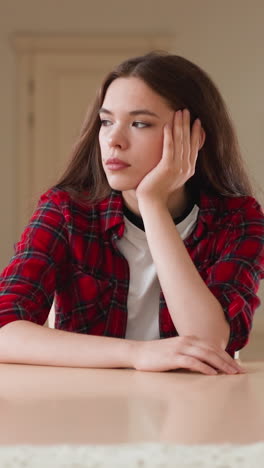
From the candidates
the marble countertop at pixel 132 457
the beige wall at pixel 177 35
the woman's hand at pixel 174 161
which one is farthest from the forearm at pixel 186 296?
the beige wall at pixel 177 35

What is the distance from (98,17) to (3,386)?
19.3ft

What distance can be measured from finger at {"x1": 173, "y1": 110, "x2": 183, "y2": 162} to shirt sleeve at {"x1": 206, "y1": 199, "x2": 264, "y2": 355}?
0.19 m

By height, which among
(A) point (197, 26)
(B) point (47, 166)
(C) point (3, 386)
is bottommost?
(B) point (47, 166)

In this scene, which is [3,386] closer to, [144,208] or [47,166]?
Result: [144,208]

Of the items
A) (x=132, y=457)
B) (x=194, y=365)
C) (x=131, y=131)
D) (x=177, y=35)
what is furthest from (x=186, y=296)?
(x=177, y=35)

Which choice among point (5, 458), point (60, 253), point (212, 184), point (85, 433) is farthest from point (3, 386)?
point (212, 184)

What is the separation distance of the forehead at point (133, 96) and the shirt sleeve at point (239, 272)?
306mm

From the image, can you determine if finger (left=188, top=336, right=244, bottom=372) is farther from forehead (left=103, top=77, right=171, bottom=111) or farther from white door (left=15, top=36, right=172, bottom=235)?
white door (left=15, top=36, right=172, bottom=235)

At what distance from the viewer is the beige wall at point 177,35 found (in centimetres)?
670

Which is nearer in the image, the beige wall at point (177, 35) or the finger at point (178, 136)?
the finger at point (178, 136)

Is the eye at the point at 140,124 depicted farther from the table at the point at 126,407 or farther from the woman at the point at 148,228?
the table at the point at 126,407

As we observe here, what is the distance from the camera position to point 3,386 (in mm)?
1154

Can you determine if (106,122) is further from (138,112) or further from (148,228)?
(148,228)

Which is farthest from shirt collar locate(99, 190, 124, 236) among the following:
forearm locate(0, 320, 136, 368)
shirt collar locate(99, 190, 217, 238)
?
forearm locate(0, 320, 136, 368)
